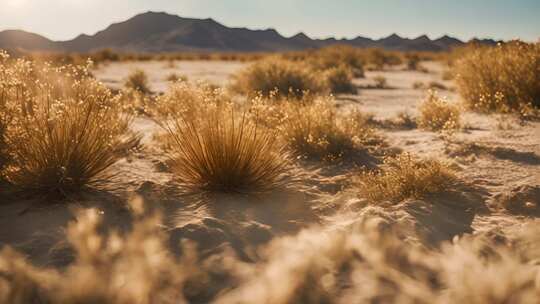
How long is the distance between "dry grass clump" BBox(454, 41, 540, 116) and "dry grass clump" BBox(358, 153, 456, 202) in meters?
2.77

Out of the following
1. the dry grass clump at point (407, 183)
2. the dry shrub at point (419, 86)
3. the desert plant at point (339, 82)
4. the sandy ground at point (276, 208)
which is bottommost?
the sandy ground at point (276, 208)

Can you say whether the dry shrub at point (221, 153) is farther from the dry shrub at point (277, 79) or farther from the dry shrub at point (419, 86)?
the dry shrub at point (419, 86)

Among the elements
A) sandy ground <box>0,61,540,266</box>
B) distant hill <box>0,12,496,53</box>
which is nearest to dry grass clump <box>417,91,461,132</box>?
sandy ground <box>0,61,540,266</box>

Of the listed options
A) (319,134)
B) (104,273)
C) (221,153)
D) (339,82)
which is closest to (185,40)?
(339,82)

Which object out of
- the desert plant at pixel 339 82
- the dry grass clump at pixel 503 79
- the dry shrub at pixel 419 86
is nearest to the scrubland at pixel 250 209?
the dry grass clump at pixel 503 79

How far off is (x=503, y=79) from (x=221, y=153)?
16.7ft

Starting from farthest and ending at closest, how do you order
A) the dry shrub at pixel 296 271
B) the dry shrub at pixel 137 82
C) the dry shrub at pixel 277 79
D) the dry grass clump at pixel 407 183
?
the dry shrub at pixel 137 82
the dry shrub at pixel 277 79
the dry grass clump at pixel 407 183
the dry shrub at pixel 296 271

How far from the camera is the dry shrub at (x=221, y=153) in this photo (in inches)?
148

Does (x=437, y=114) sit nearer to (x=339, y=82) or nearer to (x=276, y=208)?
(x=276, y=208)

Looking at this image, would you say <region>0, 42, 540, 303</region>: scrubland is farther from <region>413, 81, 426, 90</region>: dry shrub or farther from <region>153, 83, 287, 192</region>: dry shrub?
<region>413, 81, 426, 90</region>: dry shrub

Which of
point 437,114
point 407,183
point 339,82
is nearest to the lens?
point 407,183

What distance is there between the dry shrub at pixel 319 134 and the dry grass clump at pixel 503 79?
2179mm

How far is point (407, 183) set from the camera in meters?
3.71

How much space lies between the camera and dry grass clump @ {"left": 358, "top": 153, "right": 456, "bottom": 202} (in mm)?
3627
